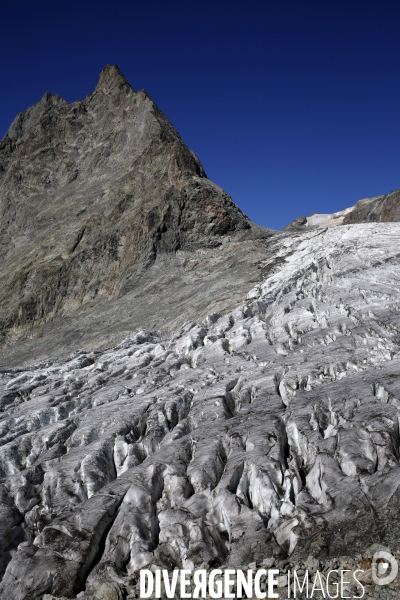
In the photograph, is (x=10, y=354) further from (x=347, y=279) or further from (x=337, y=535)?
(x=337, y=535)

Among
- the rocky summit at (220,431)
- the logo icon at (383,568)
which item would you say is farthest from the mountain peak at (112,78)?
the logo icon at (383,568)

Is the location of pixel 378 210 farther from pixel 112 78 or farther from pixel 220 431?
pixel 220 431

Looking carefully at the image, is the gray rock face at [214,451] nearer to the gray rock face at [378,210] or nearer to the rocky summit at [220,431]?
the rocky summit at [220,431]

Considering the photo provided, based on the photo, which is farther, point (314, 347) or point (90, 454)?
point (314, 347)

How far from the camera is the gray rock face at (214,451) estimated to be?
50.7 ft

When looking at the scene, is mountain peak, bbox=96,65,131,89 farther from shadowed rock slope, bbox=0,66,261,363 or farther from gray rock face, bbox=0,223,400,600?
gray rock face, bbox=0,223,400,600

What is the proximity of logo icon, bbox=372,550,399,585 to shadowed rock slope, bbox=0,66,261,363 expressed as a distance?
3064 cm

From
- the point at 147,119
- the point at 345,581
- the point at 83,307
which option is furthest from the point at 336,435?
the point at 147,119

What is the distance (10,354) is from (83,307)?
37.1 ft

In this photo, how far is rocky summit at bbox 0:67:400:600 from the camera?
1541cm

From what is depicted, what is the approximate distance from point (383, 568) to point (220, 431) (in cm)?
826

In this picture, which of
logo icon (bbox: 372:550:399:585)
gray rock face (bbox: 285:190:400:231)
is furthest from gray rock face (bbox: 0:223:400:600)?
gray rock face (bbox: 285:190:400:231)

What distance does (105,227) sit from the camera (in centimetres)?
6925

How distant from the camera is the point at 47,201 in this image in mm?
88000
